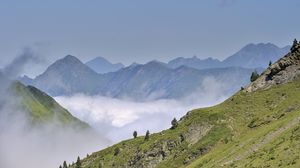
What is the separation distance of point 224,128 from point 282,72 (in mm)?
39659

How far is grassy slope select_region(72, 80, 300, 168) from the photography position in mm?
94463

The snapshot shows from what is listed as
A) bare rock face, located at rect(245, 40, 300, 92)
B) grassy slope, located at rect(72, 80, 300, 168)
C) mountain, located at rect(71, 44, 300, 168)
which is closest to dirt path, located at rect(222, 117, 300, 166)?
grassy slope, located at rect(72, 80, 300, 168)

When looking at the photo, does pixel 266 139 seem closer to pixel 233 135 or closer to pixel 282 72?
pixel 233 135

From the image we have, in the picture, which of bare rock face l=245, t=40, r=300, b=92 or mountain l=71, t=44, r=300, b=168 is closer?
mountain l=71, t=44, r=300, b=168

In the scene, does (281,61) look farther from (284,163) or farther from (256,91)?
(284,163)

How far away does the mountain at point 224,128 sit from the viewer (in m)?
123

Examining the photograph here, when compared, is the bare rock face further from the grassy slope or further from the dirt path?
the dirt path

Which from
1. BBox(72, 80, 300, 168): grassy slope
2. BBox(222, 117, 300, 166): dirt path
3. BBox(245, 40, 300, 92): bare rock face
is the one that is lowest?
BBox(222, 117, 300, 166): dirt path

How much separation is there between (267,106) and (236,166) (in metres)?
76.7

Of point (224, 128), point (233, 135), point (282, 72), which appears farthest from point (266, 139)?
point (282, 72)

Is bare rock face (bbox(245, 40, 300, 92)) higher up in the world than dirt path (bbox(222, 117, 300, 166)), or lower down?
higher up

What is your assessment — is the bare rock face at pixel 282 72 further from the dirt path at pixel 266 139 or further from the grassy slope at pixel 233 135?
the dirt path at pixel 266 139

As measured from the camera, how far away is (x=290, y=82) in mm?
165500

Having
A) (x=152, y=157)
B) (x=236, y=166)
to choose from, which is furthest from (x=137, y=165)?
(x=236, y=166)
